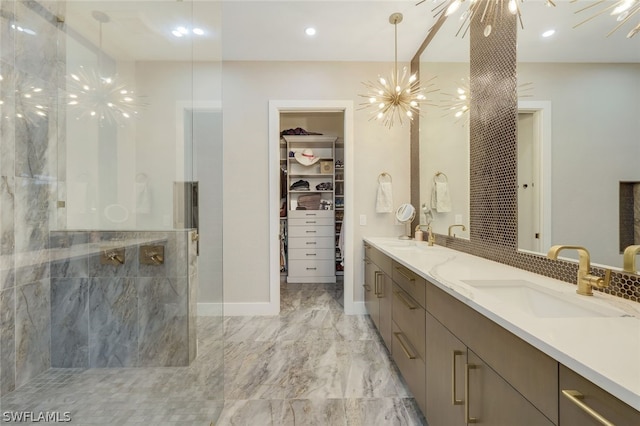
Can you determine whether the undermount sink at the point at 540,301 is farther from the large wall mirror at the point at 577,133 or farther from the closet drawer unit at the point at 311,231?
the closet drawer unit at the point at 311,231

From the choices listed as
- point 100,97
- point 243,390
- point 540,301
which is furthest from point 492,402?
point 100,97

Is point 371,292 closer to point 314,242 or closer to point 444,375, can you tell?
point 444,375

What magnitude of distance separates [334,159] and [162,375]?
3.46 m

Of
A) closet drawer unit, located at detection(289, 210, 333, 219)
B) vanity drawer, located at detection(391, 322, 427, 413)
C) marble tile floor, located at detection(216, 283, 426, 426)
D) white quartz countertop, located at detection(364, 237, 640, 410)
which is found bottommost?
marble tile floor, located at detection(216, 283, 426, 426)

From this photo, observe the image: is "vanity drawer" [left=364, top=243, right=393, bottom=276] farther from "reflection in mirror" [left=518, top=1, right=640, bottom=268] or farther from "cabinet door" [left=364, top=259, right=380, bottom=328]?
"reflection in mirror" [left=518, top=1, right=640, bottom=268]

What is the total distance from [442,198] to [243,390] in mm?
2130

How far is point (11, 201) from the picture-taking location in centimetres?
138

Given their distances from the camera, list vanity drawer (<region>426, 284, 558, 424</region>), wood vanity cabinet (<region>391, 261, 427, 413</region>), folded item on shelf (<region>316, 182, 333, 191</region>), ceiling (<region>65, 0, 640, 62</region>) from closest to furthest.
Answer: vanity drawer (<region>426, 284, 558, 424</region>)
ceiling (<region>65, 0, 640, 62</region>)
wood vanity cabinet (<region>391, 261, 427, 413</region>)
folded item on shelf (<region>316, 182, 333, 191</region>)

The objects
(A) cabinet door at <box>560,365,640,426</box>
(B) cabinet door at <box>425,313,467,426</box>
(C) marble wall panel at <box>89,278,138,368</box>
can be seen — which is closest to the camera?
(A) cabinet door at <box>560,365,640,426</box>

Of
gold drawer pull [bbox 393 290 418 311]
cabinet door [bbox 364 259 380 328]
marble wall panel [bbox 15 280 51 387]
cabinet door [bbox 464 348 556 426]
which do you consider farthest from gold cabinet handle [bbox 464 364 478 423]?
marble wall panel [bbox 15 280 51 387]

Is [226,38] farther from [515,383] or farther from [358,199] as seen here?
[515,383]

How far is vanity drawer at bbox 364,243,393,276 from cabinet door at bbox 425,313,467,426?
2.34 feet

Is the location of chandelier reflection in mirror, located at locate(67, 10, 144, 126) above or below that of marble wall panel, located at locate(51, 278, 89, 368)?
above

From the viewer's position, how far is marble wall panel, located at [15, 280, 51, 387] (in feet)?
4.65
